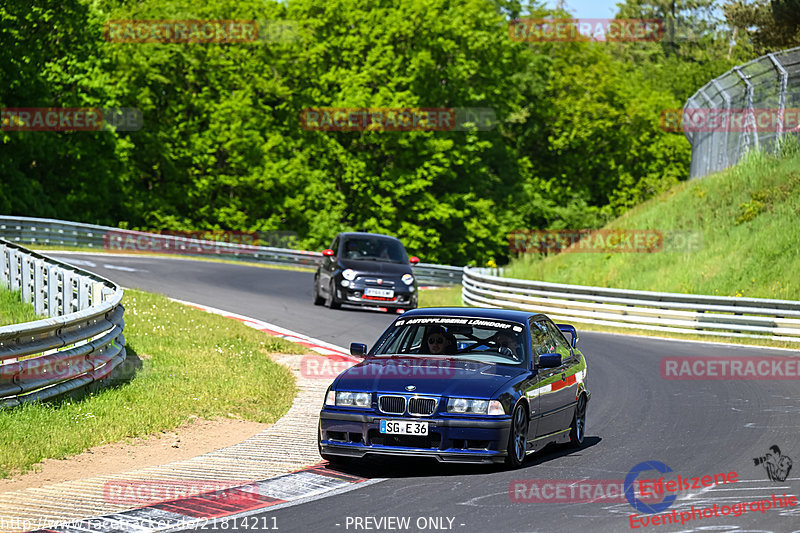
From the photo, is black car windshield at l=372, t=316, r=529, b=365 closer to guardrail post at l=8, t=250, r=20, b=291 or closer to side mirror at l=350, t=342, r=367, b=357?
side mirror at l=350, t=342, r=367, b=357

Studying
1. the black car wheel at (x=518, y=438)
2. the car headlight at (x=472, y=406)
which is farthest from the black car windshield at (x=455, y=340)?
the car headlight at (x=472, y=406)

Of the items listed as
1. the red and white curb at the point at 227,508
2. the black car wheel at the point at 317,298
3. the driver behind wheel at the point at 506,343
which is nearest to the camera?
the red and white curb at the point at 227,508

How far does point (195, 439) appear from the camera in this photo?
36.4ft

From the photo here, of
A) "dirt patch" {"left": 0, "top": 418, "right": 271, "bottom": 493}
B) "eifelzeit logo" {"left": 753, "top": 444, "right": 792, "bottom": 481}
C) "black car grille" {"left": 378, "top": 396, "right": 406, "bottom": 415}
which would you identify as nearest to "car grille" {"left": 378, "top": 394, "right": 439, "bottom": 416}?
"black car grille" {"left": 378, "top": 396, "right": 406, "bottom": 415}

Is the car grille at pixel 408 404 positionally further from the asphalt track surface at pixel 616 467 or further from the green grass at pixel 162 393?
the green grass at pixel 162 393

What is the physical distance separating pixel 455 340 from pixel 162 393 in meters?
3.92

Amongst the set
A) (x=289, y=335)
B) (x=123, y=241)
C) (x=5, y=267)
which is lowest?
(x=123, y=241)

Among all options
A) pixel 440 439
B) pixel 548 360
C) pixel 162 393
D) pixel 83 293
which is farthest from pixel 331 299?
pixel 440 439

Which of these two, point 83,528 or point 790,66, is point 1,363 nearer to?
point 83,528

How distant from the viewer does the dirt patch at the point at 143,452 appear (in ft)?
29.5

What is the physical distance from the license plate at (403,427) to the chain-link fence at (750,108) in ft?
75.8

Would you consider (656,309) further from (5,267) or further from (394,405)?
(394,405)

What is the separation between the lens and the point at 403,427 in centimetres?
912

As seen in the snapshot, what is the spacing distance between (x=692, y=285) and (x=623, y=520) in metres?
22.8
